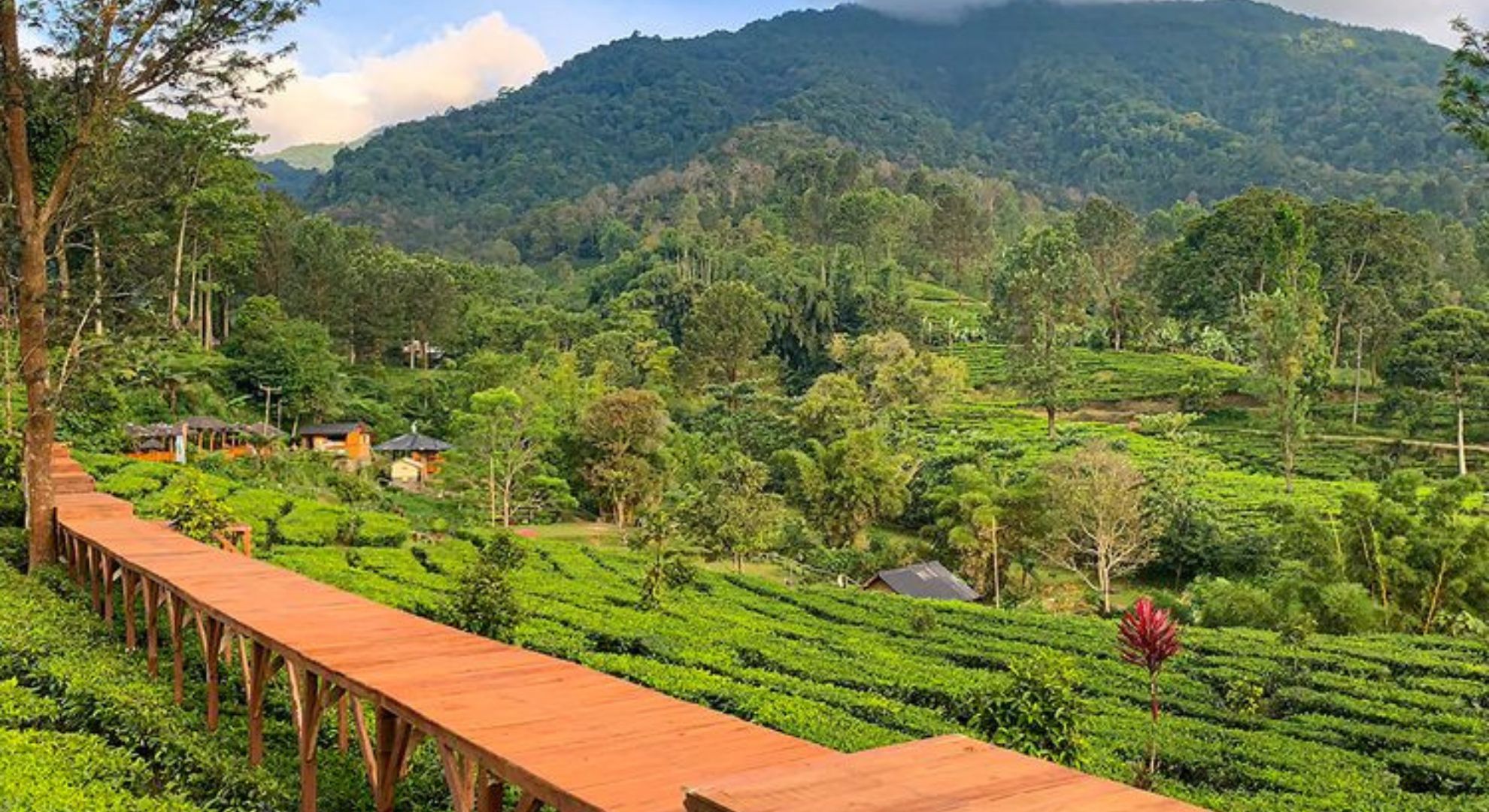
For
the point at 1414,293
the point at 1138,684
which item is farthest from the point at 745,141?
the point at 1138,684

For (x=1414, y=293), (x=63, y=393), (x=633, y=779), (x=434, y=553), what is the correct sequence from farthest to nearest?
1. (x=1414, y=293)
2. (x=434, y=553)
3. (x=63, y=393)
4. (x=633, y=779)

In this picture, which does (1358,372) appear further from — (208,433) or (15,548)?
(15,548)

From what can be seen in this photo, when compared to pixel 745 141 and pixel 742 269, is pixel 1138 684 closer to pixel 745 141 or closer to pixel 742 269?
pixel 742 269

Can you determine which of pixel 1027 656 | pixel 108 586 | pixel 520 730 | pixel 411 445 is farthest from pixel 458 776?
pixel 411 445

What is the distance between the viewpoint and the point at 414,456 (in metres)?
40.9

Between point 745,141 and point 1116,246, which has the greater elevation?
point 745,141

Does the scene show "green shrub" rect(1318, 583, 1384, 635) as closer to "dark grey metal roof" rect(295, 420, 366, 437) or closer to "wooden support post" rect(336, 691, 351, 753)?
"wooden support post" rect(336, 691, 351, 753)

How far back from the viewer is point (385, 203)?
5448 inches

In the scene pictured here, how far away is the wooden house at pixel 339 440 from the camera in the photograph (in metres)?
39.6

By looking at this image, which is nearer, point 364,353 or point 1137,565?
point 1137,565

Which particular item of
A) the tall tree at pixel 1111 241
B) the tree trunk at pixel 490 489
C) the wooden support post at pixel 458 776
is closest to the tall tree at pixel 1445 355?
the tall tree at pixel 1111 241

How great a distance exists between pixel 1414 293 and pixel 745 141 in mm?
102036

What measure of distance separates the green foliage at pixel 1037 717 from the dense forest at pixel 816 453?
0.13 feet

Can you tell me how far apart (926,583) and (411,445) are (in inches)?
820
